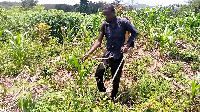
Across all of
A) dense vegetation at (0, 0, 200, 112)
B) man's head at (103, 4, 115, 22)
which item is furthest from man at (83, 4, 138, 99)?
dense vegetation at (0, 0, 200, 112)

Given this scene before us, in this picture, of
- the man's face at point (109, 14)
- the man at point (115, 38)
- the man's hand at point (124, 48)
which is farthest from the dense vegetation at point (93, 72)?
the man's face at point (109, 14)

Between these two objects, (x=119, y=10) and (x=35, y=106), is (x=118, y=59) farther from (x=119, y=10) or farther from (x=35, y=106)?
(x=119, y=10)

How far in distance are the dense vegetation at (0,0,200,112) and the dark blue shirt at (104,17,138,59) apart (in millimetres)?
351

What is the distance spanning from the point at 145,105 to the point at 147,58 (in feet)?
7.85

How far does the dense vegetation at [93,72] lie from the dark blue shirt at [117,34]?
1.15 feet

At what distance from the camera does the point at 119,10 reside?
741cm

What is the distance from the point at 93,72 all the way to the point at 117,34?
1.83 metres

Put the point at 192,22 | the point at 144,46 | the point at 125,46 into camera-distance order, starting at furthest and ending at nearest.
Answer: the point at 192,22, the point at 144,46, the point at 125,46

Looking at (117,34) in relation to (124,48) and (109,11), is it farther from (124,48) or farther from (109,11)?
(109,11)

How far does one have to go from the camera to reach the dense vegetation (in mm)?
3047

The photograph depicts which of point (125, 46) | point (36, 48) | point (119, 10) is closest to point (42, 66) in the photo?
point (36, 48)

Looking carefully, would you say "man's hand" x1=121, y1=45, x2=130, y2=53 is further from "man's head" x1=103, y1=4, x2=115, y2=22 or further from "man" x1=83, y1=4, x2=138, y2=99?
"man's head" x1=103, y1=4, x2=115, y2=22

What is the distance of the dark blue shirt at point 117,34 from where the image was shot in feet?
10.0

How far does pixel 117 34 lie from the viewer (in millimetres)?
3092
